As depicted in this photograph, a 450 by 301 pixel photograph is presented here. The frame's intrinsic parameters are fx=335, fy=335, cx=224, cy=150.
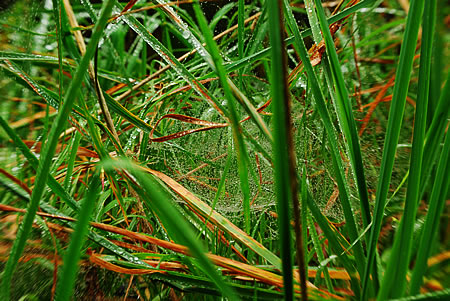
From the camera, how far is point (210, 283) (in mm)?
378

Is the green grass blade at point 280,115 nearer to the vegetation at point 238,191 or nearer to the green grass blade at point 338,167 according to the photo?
the vegetation at point 238,191

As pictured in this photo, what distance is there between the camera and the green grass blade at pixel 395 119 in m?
0.32

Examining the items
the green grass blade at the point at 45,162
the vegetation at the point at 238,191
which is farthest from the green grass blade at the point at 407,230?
the green grass blade at the point at 45,162

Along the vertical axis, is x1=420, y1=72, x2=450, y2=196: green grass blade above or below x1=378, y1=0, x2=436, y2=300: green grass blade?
above

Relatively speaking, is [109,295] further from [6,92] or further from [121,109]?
[6,92]

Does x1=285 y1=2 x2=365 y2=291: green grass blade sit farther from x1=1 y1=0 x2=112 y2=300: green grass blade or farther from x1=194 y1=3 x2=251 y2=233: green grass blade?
x1=1 y1=0 x2=112 y2=300: green grass blade

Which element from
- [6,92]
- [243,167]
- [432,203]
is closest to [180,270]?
[243,167]

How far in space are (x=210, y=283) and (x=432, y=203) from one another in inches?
9.5

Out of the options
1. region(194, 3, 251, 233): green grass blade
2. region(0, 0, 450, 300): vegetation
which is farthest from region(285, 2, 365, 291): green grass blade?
region(194, 3, 251, 233): green grass blade

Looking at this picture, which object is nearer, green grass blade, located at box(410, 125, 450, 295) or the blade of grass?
the blade of grass

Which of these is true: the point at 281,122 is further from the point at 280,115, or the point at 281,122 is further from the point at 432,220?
the point at 432,220

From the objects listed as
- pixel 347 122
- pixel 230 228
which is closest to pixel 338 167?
pixel 347 122

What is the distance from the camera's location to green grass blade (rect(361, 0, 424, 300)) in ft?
1.04

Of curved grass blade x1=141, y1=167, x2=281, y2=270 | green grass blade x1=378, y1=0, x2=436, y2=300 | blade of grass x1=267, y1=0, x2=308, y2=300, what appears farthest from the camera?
curved grass blade x1=141, y1=167, x2=281, y2=270
